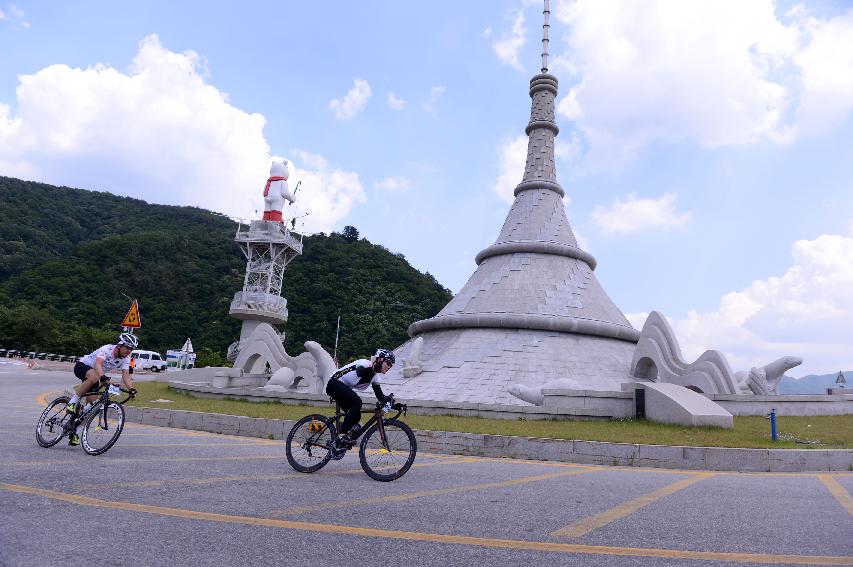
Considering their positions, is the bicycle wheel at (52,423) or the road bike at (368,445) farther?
the bicycle wheel at (52,423)

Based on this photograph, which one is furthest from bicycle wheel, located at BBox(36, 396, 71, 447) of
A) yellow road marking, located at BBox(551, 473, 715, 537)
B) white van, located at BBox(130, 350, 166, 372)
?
white van, located at BBox(130, 350, 166, 372)

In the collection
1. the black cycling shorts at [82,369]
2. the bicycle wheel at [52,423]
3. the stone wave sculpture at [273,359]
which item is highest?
the stone wave sculpture at [273,359]

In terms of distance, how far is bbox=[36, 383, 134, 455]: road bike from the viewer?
7.89 metres

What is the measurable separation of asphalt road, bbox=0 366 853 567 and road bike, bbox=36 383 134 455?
199 millimetres

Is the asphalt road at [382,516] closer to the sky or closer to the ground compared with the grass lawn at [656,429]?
closer to the ground

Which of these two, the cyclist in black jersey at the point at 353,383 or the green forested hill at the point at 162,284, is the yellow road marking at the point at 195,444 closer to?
the cyclist in black jersey at the point at 353,383

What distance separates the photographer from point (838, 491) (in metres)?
7.52

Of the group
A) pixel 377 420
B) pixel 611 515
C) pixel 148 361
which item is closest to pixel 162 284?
pixel 148 361

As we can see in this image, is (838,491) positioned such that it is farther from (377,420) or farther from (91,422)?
(91,422)

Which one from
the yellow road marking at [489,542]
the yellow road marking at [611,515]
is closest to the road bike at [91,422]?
the yellow road marking at [489,542]

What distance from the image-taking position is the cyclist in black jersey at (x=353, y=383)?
7.38 m

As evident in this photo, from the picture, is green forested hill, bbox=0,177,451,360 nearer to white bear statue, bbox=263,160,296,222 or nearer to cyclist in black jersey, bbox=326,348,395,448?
white bear statue, bbox=263,160,296,222

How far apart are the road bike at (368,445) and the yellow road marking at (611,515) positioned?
243cm

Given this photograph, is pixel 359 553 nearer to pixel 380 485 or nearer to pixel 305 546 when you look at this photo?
pixel 305 546
